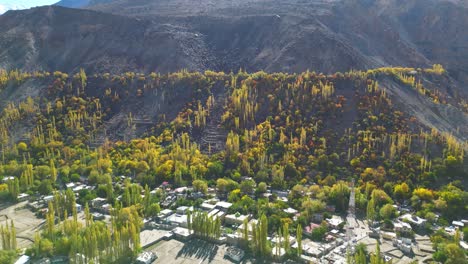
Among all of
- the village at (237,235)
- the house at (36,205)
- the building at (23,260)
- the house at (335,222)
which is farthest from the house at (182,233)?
the house at (36,205)

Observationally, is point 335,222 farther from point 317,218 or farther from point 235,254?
point 235,254

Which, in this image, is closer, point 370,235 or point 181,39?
point 370,235

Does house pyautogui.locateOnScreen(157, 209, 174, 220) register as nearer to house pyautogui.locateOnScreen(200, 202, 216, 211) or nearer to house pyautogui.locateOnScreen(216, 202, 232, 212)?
house pyautogui.locateOnScreen(200, 202, 216, 211)

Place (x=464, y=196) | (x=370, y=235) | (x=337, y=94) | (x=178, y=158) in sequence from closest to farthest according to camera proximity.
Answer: (x=370, y=235), (x=464, y=196), (x=178, y=158), (x=337, y=94)

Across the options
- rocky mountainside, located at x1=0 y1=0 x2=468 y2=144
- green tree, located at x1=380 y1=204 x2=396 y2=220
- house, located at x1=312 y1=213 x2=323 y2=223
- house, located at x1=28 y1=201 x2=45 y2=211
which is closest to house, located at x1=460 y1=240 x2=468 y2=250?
green tree, located at x1=380 y1=204 x2=396 y2=220

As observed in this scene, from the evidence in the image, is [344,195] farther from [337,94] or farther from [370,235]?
[337,94]

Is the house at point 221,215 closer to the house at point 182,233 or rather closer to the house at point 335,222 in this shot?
the house at point 182,233

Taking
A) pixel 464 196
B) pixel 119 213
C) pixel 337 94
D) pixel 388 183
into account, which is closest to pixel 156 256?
pixel 119 213

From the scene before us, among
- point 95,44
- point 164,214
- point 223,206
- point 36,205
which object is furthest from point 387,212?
point 95,44
